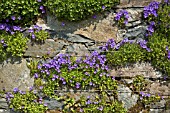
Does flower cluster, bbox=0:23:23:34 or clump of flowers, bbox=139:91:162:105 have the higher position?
flower cluster, bbox=0:23:23:34

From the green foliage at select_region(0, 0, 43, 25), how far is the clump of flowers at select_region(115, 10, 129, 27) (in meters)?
0.88

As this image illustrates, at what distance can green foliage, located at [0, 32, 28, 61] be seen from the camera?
4.40 metres

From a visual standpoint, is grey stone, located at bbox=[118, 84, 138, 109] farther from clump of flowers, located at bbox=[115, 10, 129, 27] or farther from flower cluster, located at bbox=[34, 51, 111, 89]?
clump of flowers, located at bbox=[115, 10, 129, 27]

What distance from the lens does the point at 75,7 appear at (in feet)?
13.7

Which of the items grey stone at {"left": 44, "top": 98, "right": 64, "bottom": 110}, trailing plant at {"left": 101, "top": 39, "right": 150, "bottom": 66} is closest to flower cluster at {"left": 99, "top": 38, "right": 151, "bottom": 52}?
trailing plant at {"left": 101, "top": 39, "right": 150, "bottom": 66}

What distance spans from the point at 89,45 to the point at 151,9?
0.82 meters

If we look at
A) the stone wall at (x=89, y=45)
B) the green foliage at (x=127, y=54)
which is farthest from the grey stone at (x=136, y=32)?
the green foliage at (x=127, y=54)

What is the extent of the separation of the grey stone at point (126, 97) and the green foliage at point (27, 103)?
0.96m

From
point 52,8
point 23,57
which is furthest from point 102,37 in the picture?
point 23,57

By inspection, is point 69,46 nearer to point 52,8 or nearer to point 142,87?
point 52,8

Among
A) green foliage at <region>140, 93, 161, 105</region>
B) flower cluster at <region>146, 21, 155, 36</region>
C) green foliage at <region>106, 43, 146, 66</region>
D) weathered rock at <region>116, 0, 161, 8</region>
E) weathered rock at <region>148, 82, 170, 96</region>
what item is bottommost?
green foliage at <region>140, 93, 161, 105</region>

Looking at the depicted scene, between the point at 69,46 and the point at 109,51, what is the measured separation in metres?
0.47

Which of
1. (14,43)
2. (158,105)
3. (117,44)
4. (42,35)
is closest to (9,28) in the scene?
(14,43)

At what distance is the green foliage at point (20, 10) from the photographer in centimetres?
417
